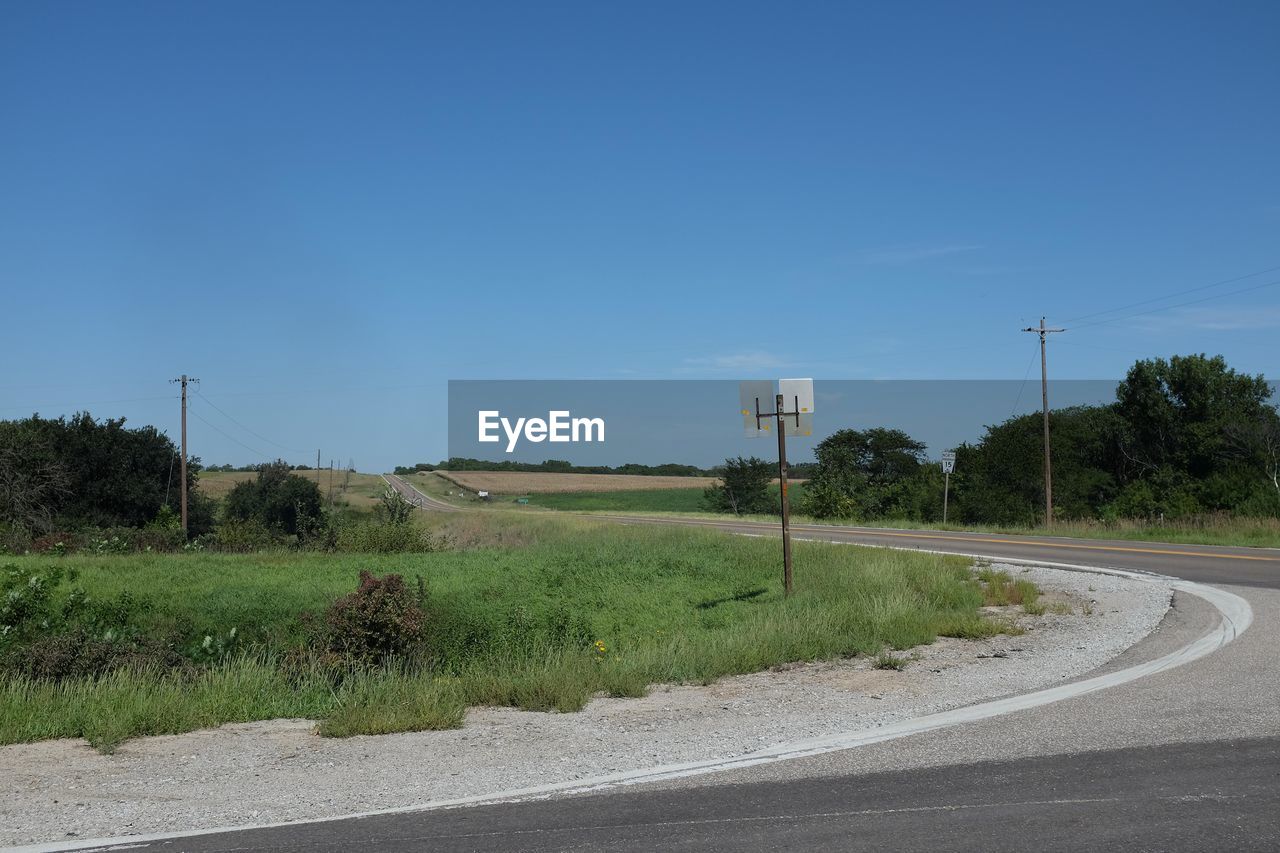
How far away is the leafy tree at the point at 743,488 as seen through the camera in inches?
3253

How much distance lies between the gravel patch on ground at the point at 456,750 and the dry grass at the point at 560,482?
78.8m

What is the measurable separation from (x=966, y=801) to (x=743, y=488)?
77.8 m

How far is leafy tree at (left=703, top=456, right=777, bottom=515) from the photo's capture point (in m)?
82.6

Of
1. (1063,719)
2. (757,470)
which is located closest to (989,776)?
(1063,719)

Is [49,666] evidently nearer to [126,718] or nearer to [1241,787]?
[126,718]

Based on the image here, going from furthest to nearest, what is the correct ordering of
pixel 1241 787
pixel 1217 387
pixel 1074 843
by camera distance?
pixel 1217 387
pixel 1241 787
pixel 1074 843

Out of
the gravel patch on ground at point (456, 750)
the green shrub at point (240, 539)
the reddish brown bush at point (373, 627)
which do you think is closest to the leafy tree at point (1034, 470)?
the green shrub at point (240, 539)

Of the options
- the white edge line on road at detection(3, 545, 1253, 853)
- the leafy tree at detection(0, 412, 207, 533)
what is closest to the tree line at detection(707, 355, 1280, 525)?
the white edge line on road at detection(3, 545, 1253, 853)

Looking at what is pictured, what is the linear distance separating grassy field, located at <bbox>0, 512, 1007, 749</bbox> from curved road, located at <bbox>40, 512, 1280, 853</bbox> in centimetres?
289

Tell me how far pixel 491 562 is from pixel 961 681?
63.1 ft

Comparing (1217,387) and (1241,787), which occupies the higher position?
(1217,387)

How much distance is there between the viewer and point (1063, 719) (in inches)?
327

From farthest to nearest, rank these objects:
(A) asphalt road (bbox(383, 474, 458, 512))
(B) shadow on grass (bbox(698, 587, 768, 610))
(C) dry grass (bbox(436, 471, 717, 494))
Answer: (C) dry grass (bbox(436, 471, 717, 494)), (A) asphalt road (bbox(383, 474, 458, 512)), (B) shadow on grass (bbox(698, 587, 768, 610))

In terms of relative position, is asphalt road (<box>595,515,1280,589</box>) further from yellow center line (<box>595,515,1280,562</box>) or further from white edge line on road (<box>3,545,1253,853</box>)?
white edge line on road (<box>3,545,1253,853</box>)
